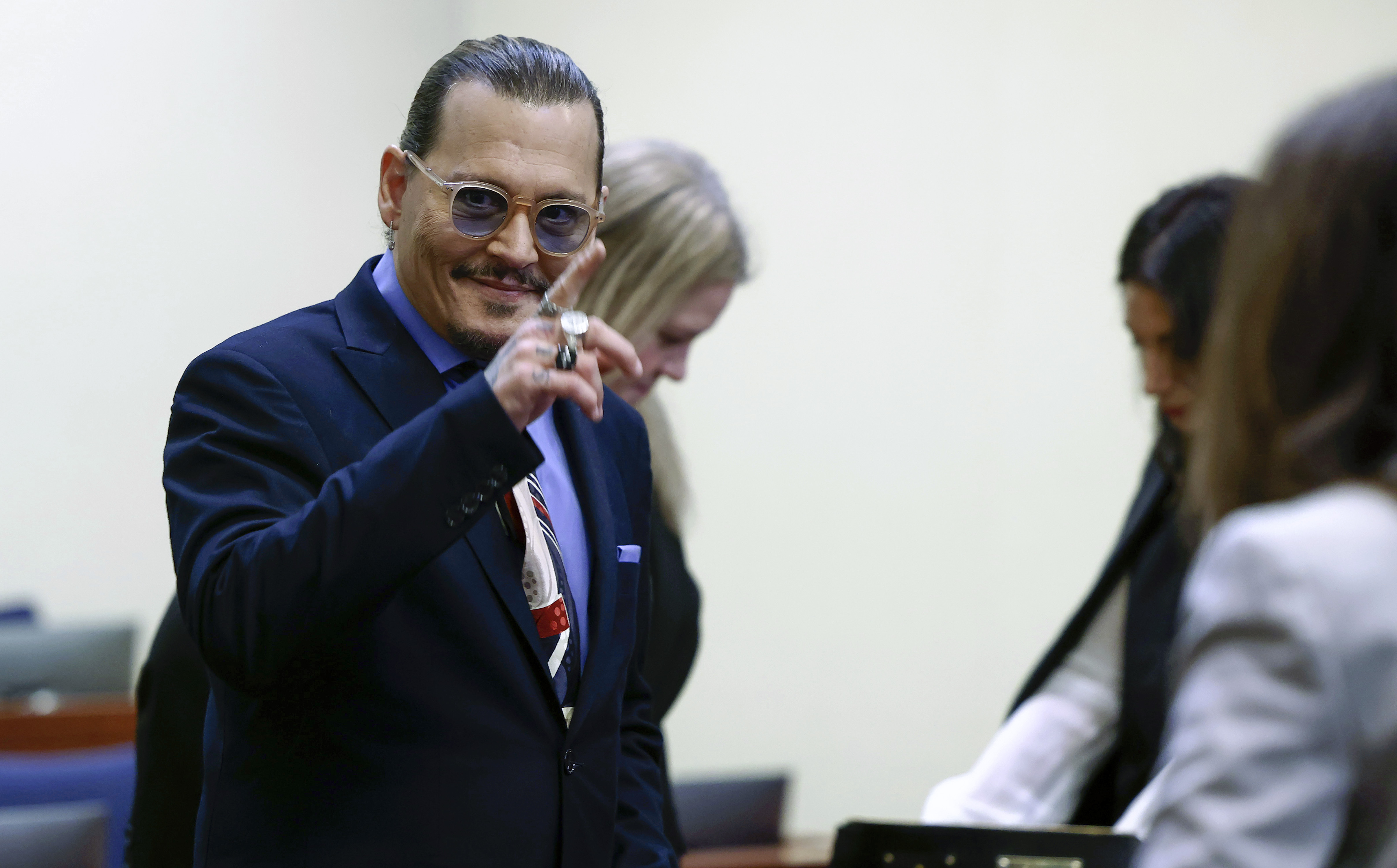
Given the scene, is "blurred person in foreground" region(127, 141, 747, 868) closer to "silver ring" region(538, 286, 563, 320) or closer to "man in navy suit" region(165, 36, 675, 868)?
"man in navy suit" region(165, 36, 675, 868)

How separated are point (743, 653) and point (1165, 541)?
11.1 ft

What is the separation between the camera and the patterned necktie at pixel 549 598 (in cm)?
150

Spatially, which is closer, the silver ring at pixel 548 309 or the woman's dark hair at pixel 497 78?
the silver ring at pixel 548 309

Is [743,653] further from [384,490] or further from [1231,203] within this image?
[384,490]

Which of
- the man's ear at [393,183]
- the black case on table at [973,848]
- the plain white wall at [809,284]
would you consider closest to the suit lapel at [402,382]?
the man's ear at [393,183]

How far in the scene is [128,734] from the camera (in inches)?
128

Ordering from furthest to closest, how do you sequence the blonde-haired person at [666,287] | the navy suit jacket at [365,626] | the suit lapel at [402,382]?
the blonde-haired person at [666,287] < the suit lapel at [402,382] < the navy suit jacket at [365,626]

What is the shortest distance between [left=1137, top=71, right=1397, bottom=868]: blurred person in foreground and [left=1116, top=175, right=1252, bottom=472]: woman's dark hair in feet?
4.28

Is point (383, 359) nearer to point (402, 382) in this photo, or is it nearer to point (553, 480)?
point (402, 382)

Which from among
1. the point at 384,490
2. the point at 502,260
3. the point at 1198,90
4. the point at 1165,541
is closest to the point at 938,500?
the point at 1198,90

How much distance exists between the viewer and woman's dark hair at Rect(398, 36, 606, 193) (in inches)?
64.2

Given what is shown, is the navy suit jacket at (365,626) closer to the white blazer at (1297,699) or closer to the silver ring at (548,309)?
the silver ring at (548,309)

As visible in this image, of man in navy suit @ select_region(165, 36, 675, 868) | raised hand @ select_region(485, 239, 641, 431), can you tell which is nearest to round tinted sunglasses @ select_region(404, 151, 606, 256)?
man in navy suit @ select_region(165, 36, 675, 868)

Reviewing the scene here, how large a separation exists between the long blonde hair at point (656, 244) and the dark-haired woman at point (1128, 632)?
2.30 feet
